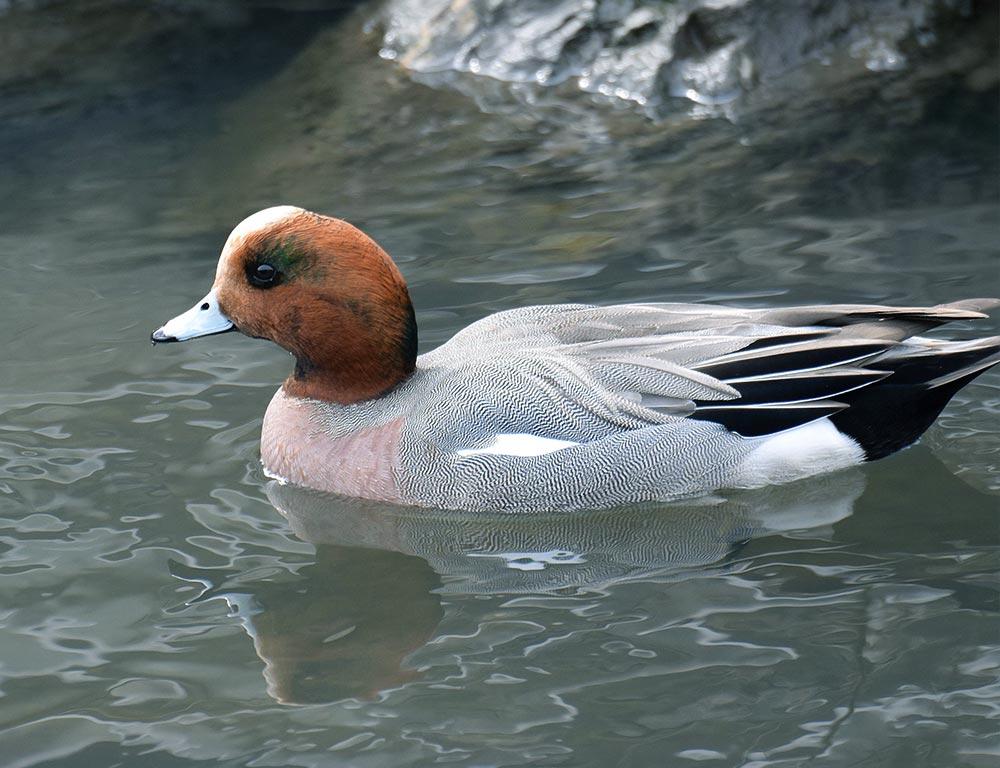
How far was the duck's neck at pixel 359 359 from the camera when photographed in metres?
5.16

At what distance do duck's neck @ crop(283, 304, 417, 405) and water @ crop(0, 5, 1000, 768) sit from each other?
15.4 inches

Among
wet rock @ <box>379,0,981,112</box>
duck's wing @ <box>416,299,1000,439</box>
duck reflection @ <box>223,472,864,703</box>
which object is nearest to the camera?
duck reflection @ <box>223,472,864,703</box>

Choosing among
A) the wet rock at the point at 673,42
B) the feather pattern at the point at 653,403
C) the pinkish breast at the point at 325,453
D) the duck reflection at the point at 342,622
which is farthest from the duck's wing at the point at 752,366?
the wet rock at the point at 673,42

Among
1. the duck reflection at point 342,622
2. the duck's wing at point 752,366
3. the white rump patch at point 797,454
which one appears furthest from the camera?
the white rump patch at point 797,454

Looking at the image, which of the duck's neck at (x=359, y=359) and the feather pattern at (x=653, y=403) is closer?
the feather pattern at (x=653, y=403)

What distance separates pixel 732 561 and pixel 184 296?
9.95 ft

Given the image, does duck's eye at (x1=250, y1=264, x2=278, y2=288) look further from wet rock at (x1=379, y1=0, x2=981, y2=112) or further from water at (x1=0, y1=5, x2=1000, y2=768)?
wet rock at (x1=379, y1=0, x2=981, y2=112)

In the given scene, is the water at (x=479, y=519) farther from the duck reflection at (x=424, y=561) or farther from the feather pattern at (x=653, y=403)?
the feather pattern at (x=653, y=403)

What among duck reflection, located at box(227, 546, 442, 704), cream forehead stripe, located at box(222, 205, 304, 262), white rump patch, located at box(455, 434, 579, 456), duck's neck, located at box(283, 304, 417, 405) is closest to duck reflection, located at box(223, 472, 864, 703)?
duck reflection, located at box(227, 546, 442, 704)

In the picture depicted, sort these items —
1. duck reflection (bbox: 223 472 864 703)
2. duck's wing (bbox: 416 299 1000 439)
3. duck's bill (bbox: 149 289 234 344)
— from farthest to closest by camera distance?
duck's bill (bbox: 149 289 234 344) → duck's wing (bbox: 416 299 1000 439) → duck reflection (bbox: 223 472 864 703)

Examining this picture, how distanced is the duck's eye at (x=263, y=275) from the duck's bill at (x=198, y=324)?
175 mm

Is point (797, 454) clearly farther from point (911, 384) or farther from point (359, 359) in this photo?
point (359, 359)

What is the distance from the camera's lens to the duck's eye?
508 centimetres

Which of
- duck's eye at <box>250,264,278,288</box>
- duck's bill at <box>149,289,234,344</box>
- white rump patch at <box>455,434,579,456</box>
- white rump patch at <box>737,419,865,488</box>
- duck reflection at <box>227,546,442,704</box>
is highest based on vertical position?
duck's eye at <box>250,264,278,288</box>
